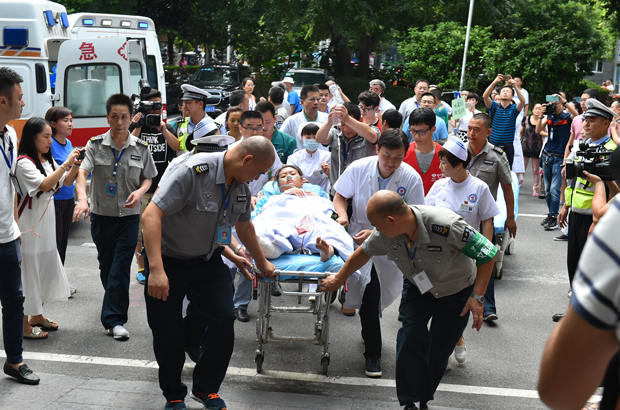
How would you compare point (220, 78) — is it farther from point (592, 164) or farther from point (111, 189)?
point (592, 164)

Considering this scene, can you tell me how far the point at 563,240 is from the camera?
358 inches

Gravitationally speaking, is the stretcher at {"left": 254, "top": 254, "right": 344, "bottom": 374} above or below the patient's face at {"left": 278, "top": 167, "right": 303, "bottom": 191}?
below

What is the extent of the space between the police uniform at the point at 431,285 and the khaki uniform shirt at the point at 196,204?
35.4 inches

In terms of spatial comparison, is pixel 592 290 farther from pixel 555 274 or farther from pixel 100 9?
pixel 100 9

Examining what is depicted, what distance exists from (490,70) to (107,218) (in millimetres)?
16737

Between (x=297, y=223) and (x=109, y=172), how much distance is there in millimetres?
1715

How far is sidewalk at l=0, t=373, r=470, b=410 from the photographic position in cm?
409

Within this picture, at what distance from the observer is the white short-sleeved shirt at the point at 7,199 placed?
4.12 metres

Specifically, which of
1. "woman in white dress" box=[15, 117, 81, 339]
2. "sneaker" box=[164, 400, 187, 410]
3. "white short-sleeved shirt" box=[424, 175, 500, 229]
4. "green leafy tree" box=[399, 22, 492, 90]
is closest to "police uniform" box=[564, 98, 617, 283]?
"white short-sleeved shirt" box=[424, 175, 500, 229]

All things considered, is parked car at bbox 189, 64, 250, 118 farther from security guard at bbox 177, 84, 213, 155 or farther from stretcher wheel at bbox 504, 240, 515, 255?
stretcher wheel at bbox 504, 240, 515, 255

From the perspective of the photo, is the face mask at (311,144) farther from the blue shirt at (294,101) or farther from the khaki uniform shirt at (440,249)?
the blue shirt at (294,101)

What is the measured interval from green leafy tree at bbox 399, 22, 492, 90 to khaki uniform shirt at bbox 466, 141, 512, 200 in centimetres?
1523

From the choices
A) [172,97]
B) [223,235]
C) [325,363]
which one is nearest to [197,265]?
[223,235]

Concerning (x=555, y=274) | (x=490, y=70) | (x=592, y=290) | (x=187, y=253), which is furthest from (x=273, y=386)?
(x=490, y=70)
